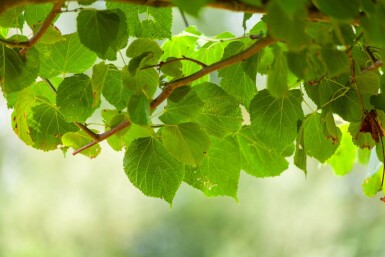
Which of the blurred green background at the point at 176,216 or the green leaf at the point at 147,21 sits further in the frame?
the blurred green background at the point at 176,216

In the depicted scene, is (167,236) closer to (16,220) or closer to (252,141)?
(16,220)

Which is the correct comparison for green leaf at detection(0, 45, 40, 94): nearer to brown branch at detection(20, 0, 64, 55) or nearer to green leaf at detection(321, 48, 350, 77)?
brown branch at detection(20, 0, 64, 55)

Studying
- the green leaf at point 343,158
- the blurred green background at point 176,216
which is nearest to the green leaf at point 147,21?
the green leaf at point 343,158

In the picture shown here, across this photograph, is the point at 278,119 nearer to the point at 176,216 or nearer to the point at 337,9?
the point at 337,9

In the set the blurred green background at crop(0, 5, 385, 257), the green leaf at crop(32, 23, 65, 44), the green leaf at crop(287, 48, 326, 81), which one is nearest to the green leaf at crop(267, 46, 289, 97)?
the green leaf at crop(287, 48, 326, 81)

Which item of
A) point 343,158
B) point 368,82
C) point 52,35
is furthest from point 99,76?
point 343,158

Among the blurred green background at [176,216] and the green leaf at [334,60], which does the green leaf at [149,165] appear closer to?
the green leaf at [334,60]

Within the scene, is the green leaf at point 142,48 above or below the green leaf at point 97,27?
below
